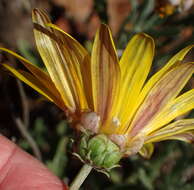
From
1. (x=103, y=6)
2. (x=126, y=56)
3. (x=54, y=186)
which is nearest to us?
(x=126, y=56)

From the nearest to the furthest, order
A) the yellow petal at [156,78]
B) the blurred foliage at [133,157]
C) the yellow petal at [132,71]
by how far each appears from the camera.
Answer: the yellow petal at [132,71] → the yellow petal at [156,78] → the blurred foliage at [133,157]

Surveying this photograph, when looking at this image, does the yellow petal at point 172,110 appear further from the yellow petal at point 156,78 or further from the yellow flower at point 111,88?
the yellow petal at point 156,78

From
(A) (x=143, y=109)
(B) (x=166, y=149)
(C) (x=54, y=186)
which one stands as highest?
(A) (x=143, y=109)

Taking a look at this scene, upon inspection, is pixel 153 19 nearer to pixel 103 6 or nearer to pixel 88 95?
pixel 103 6

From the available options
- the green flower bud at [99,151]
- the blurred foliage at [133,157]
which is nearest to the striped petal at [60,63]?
the green flower bud at [99,151]

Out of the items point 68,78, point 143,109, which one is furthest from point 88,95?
point 143,109

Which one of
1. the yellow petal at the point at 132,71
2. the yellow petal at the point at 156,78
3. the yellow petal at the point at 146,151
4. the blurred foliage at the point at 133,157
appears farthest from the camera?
the blurred foliage at the point at 133,157

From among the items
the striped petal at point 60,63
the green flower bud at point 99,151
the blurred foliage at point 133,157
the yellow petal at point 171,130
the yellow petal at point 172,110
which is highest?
the striped petal at point 60,63
